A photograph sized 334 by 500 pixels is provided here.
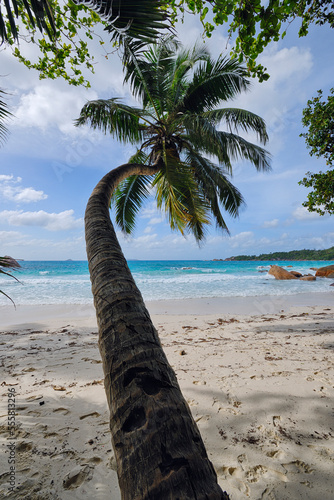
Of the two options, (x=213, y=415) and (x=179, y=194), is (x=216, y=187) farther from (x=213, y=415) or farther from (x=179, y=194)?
(x=213, y=415)

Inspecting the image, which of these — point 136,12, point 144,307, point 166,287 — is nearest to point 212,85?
point 136,12

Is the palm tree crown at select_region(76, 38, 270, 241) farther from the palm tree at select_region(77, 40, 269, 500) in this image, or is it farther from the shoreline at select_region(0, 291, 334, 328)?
the shoreline at select_region(0, 291, 334, 328)

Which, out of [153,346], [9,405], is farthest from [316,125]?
[9,405]

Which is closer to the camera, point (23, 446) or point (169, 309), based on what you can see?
point (23, 446)

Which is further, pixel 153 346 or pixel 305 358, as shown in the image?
pixel 305 358

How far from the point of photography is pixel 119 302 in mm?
1279

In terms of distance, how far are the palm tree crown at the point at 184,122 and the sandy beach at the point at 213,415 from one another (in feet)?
12.4

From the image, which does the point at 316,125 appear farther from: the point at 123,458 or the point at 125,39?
the point at 123,458

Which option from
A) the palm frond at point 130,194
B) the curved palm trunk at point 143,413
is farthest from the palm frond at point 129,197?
the curved palm trunk at point 143,413

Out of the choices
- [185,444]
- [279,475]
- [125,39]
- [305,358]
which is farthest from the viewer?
[125,39]

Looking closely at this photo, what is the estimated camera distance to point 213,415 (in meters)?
2.07

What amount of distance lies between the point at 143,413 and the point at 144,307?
564 mm

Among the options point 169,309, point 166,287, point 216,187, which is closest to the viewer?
point 216,187

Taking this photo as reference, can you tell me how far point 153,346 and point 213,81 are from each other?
6.58 metres
